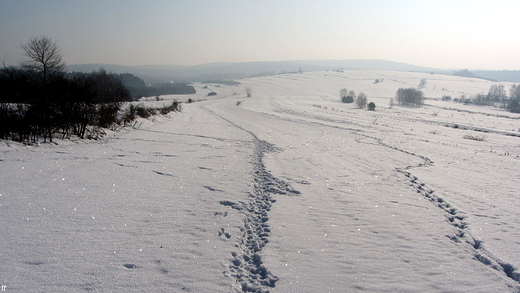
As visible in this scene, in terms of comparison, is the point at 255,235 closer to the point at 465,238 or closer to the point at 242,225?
the point at 242,225

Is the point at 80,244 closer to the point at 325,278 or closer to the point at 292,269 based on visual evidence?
the point at 292,269

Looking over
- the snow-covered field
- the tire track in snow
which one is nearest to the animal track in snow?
the snow-covered field

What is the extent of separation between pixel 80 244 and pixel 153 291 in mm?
1441

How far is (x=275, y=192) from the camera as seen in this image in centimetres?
698

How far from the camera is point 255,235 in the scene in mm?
4777

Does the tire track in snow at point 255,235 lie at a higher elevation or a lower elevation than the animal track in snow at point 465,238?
higher

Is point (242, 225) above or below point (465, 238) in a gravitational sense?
above

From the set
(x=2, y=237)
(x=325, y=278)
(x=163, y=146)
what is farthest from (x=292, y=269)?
(x=163, y=146)

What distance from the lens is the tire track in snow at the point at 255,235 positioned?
3588 millimetres

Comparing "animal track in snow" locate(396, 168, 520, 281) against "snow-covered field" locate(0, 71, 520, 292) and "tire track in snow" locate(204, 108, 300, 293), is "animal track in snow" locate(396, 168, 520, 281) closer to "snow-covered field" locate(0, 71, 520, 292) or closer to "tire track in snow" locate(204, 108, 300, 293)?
"snow-covered field" locate(0, 71, 520, 292)

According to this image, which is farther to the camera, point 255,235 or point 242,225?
point 242,225

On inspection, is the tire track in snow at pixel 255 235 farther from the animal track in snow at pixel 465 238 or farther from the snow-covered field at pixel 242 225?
the animal track in snow at pixel 465 238

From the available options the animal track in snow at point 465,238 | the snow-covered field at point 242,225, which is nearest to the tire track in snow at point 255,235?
the snow-covered field at point 242,225

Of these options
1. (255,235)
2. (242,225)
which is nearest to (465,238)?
(255,235)
